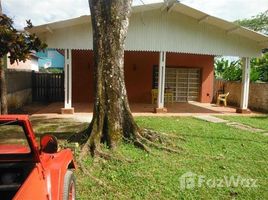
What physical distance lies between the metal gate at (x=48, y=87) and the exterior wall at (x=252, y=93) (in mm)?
9793

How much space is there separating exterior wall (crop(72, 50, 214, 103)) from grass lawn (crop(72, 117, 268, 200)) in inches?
365

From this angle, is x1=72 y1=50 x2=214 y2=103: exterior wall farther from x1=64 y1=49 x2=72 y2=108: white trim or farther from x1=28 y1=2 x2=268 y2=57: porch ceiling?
x1=64 y1=49 x2=72 y2=108: white trim

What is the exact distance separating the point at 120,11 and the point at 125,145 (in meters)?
3.08

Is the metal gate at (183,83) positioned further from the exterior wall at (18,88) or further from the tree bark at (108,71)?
the tree bark at (108,71)

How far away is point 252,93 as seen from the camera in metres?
16.6

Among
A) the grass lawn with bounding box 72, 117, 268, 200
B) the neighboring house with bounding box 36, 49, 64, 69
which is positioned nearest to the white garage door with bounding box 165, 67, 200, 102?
the grass lawn with bounding box 72, 117, 268, 200

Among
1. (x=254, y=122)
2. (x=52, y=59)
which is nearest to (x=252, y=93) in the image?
(x=254, y=122)

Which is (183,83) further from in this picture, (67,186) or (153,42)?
(67,186)

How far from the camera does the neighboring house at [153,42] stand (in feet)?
42.7

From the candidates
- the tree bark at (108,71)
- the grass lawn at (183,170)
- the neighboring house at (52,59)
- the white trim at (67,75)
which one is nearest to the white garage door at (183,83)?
the white trim at (67,75)

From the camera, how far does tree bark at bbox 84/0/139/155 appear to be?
699 centimetres

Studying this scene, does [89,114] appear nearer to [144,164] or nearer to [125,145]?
[125,145]

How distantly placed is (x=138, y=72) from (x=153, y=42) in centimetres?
397

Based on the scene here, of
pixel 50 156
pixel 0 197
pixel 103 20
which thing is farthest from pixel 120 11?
Result: pixel 0 197
